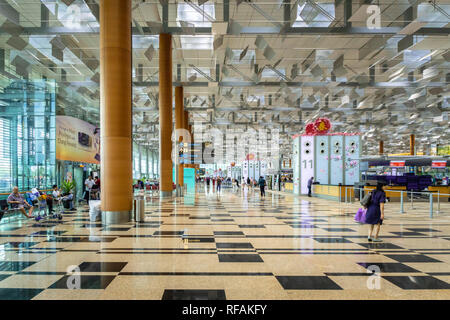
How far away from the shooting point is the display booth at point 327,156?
23.5 m

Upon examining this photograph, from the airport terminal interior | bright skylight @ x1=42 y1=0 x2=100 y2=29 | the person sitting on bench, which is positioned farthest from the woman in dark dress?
bright skylight @ x1=42 y1=0 x2=100 y2=29

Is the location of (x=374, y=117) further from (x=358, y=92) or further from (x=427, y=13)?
(x=427, y=13)

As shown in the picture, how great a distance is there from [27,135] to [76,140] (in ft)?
19.3

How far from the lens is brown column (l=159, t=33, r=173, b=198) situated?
1764 centimetres

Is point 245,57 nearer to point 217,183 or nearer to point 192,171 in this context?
point 217,183

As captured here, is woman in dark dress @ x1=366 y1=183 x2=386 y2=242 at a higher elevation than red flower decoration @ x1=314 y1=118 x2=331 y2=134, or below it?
below

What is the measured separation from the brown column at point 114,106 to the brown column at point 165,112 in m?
7.21

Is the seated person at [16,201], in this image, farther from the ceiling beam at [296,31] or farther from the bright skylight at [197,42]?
the bright skylight at [197,42]

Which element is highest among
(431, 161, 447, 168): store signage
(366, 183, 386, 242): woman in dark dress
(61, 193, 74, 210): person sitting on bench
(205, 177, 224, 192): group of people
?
(431, 161, 447, 168): store signage

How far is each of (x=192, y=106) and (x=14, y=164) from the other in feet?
72.7

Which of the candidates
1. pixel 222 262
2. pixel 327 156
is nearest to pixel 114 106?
pixel 222 262

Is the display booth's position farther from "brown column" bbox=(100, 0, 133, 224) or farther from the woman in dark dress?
"brown column" bbox=(100, 0, 133, 224)

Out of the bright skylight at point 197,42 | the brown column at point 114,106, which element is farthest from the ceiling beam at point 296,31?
the brown column at point 114,106

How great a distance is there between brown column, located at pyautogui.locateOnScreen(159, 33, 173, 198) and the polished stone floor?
1051 cm
